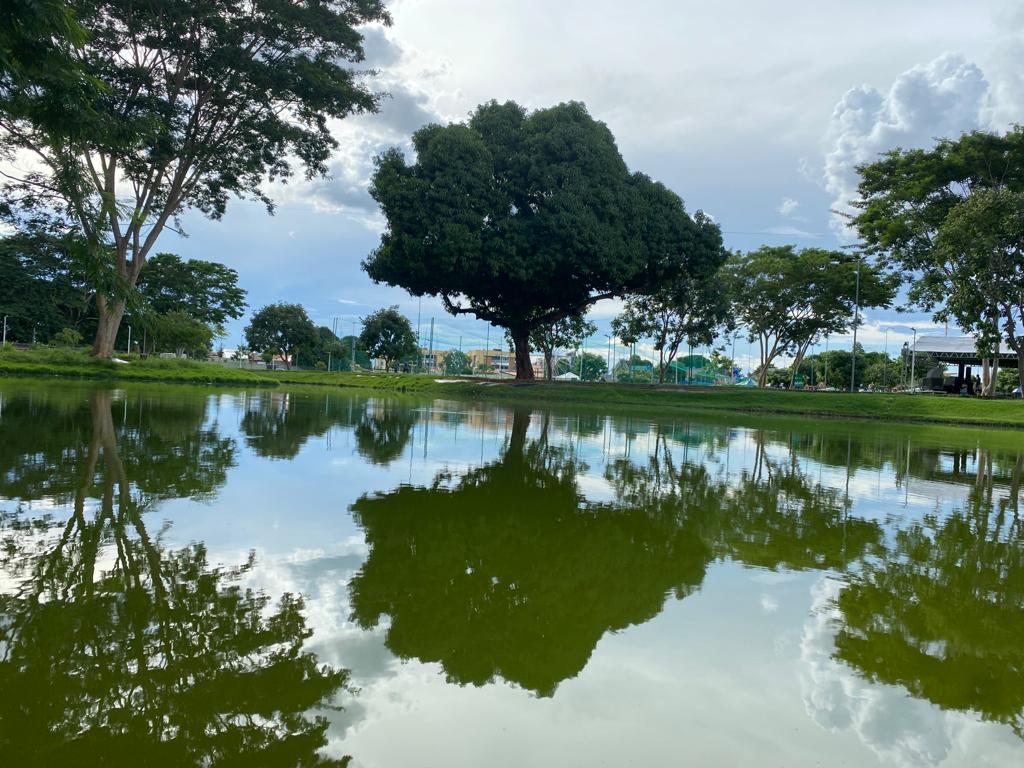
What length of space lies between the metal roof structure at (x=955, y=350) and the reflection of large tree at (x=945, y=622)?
1791 inches

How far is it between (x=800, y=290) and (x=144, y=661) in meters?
41.1

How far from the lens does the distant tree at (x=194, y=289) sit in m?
54.2

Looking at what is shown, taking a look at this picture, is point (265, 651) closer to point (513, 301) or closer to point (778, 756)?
point (778, 756)

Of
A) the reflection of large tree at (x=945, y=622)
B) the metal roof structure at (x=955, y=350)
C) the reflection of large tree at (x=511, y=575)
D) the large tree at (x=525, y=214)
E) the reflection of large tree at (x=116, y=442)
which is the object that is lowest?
the reflection of large tree at (x=945, y=622)

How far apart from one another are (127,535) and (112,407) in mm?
10851

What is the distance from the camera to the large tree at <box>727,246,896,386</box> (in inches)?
1502

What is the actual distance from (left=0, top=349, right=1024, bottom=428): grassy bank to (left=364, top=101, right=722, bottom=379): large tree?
4.80 m

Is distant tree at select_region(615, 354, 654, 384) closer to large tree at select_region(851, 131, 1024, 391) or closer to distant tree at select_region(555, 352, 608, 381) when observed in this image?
distant tree at select_region(555, 352, 608, 381)

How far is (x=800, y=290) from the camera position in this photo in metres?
38.9

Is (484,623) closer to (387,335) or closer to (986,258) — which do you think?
(986,258)

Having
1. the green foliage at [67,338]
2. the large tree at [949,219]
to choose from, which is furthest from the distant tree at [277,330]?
the large tree at [949,219]

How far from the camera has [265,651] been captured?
2705mm

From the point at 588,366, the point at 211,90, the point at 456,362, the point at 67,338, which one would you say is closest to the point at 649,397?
the point at 211,90

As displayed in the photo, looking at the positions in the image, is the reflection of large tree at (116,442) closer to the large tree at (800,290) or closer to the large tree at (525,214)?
the large tree at (525,214)
